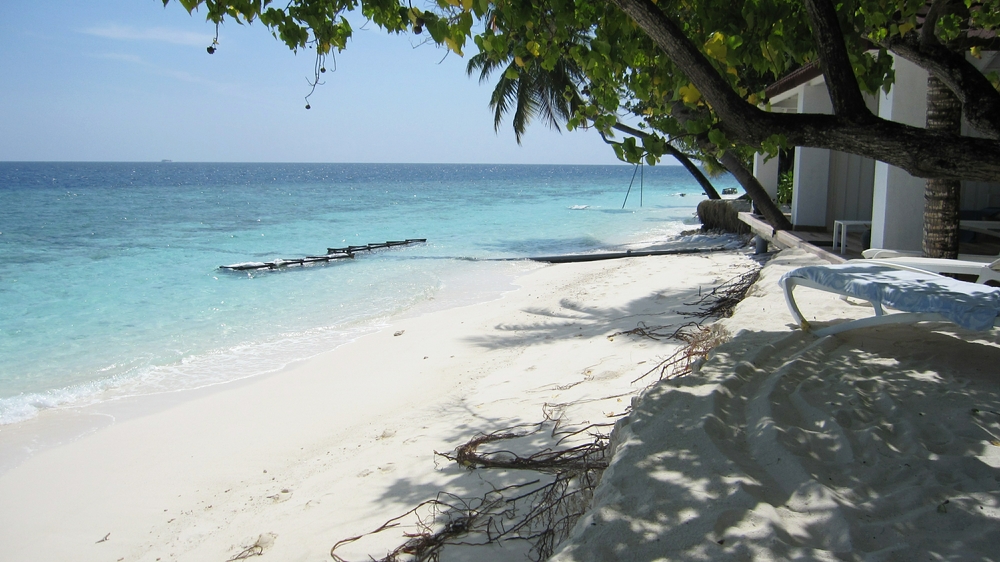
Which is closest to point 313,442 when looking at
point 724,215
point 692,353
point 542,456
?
point 542,456

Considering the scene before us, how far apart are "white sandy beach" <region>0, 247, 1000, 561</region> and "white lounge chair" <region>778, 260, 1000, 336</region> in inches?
10.7

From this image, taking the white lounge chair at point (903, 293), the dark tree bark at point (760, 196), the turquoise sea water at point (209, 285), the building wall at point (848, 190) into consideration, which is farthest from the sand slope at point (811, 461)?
the dark tree bark at point (760, 196)

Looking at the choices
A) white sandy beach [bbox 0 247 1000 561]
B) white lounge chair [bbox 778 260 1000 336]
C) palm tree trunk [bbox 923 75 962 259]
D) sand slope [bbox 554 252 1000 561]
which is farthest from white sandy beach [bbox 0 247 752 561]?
palm tree trunk [bbox 923 75 962 259]

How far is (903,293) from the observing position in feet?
11.6

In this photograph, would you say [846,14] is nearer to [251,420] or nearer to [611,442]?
[611,442]

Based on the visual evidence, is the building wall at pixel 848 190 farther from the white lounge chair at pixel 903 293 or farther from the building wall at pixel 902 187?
the white lounge chair at pixel 903 293

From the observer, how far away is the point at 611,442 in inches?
115

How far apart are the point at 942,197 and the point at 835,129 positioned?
11.5 feet

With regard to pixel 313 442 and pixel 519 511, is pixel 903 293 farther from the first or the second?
pixel 313 442

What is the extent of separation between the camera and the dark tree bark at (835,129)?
2734 mm

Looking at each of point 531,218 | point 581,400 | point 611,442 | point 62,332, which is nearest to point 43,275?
point 62,332

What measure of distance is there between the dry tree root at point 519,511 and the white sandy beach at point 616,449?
0.14 meters

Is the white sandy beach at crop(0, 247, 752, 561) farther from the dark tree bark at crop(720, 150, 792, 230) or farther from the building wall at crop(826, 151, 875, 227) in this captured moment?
the building wall at crop(826, 151, 875, 227)

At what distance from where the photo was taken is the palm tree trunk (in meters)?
5.47
